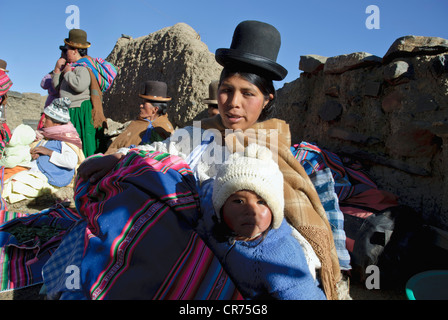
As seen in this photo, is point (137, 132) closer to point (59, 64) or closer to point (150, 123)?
point (150, 123)

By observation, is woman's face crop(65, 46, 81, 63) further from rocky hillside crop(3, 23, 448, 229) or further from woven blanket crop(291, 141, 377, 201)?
woven blanket crop(291, 141, 377, 201)

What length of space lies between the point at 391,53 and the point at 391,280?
2169 millimetres

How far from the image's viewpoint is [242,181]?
1.37m

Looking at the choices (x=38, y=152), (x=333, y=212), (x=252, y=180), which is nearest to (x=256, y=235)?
(x=252, y=180)

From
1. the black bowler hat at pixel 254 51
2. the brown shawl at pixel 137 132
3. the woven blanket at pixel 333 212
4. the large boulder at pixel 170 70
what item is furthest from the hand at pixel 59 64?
the woven blanket at pixel 333 212

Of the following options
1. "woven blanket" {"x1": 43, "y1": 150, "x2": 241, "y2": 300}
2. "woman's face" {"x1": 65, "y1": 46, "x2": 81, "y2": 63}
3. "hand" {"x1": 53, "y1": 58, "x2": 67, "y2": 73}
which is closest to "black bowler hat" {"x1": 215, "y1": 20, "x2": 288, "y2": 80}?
"woven blanket" {"x1": 43, "y1": 150, "x2": 241, "y2": 300}

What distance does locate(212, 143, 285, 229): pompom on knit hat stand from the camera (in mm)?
1371

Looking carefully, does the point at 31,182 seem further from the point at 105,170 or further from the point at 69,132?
the point at 105,170

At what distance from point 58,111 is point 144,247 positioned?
405 cm

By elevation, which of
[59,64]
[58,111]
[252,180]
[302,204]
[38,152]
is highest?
[59,64]

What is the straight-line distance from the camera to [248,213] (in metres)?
1.41

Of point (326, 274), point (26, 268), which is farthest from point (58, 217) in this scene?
point (326, 274)

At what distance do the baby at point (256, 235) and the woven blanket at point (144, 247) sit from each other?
85 millimetres

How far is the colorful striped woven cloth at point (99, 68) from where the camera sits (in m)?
5.38
